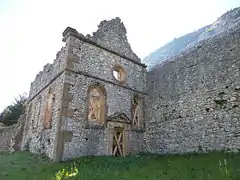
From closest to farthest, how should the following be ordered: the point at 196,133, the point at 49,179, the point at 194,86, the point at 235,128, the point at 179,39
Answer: the point at 49,179 < the point at 235,128 < the point at 196,133 < the point at 194,86 < the point at 179,39

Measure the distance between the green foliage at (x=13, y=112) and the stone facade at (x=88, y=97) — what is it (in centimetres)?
1132

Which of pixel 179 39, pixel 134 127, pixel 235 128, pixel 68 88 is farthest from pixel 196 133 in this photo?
pixel 179 39

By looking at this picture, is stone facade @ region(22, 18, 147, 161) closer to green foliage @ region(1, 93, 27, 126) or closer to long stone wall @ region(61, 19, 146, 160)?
→ long stone wall @ region(61, 19, 146, 160)

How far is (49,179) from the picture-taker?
6.35m

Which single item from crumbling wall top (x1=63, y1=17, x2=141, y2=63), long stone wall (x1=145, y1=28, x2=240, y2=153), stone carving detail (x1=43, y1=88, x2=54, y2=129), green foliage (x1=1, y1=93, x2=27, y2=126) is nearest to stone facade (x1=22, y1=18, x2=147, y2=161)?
crumbling wall top (x1=63, y1=17, x2=141, y2=63)

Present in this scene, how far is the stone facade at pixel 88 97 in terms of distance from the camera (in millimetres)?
10242

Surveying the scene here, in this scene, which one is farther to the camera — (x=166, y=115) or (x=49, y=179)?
(x=166, y=115)

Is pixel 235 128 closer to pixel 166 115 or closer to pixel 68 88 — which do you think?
pixel 166 115

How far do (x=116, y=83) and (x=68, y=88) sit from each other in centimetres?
325

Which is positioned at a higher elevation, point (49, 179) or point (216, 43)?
point (216, 43)

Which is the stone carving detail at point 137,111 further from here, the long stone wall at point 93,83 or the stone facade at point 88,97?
the long stone wall at point 93,83

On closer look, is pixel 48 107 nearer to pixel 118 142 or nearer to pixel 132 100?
pixel 118 142

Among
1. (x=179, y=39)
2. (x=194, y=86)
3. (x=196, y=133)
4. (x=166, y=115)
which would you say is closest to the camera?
(x=196, y=133)

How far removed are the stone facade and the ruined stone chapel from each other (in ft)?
0.16
